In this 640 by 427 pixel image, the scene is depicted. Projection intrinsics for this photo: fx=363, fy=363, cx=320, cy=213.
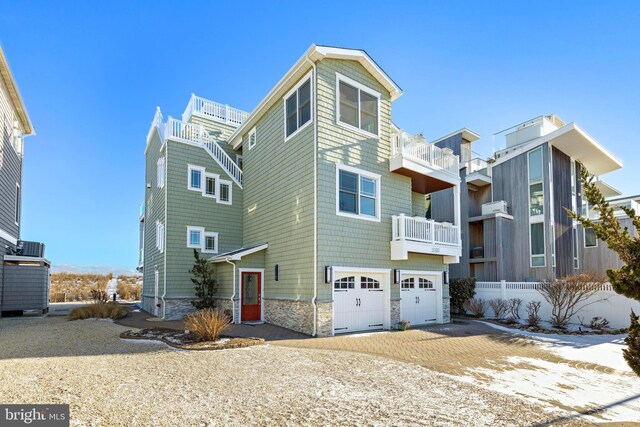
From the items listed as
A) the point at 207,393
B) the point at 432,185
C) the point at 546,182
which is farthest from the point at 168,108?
the point at 546,182

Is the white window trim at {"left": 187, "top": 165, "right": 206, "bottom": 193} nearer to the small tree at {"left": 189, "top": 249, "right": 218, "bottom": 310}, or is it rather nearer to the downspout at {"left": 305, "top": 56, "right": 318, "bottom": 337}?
the small tree at {"left": 189, "top": 249, "right": 218, "bottom": 310}

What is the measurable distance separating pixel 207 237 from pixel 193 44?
8077 millimetres

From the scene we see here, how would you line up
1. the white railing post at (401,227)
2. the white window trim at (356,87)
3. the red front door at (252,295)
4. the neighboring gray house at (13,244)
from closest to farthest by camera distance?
the white window trim at (356,87) < the white railing post at (401,227) < the red front door at (252,295) < the neighboring gray house at (13,244)

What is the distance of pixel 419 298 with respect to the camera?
46.8 feet

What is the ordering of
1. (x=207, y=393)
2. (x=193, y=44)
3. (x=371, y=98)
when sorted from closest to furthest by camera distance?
(x=207, y=393) → (x=371, y=98) → (x=193, y=44)

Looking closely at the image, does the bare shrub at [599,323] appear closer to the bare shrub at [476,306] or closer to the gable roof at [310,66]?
the bare shrub at [476,306]

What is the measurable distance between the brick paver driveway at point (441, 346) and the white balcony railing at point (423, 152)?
629 cm

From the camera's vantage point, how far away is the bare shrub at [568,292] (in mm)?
13742

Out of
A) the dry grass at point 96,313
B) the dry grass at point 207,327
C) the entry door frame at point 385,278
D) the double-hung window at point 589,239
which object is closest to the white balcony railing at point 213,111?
the dry grass at point 96,313

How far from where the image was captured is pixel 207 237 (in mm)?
16500

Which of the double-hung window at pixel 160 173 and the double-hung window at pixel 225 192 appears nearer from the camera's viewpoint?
the double-hung window at pixel 160 173

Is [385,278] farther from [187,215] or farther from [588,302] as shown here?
[187,215]

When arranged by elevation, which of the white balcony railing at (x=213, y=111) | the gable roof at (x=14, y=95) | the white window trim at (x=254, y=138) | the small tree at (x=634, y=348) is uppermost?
the white balcony railing at (x=213, y=111)

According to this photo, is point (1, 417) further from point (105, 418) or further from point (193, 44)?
point (193, 44)
